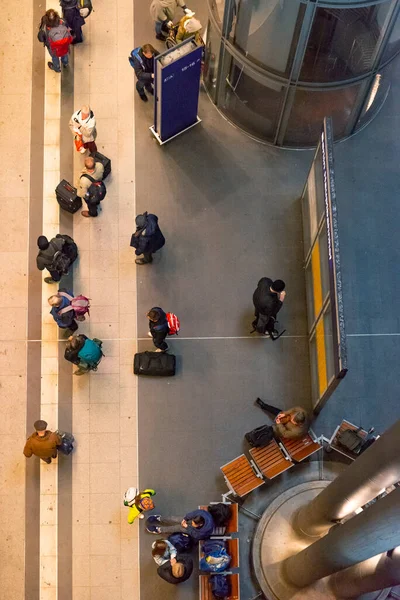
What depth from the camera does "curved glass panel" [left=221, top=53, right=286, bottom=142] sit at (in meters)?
12.9

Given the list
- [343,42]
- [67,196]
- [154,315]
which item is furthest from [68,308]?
[343,42]

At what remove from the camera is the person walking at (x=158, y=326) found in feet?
37.0

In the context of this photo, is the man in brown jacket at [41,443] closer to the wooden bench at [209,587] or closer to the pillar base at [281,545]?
the wooden bench at [209,587]

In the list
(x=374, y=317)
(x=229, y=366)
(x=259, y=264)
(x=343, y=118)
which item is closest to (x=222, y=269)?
(x=259, y=264)

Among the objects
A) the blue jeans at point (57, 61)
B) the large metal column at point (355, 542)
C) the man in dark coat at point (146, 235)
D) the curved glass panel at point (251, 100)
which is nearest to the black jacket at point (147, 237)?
the man in dark coat at point (146, 235)

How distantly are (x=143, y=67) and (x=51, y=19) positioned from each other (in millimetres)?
2031

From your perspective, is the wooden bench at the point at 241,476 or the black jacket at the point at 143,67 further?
the black jacket at the point at 143,67

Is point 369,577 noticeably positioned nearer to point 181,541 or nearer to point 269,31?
point 181,541

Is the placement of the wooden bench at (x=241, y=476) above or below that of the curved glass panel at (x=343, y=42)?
below

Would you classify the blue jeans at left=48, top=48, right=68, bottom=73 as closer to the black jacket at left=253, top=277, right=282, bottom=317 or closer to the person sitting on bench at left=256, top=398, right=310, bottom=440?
the black jacket at left=253, top=277, right=282, bottom=317

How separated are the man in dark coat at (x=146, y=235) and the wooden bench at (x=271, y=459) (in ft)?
13.6

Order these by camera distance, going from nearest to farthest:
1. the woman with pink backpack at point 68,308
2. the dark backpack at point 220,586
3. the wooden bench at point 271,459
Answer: the dark backpack at point 220,586, the wooden bench at point 271,459, the woman with pink backpack at point 68,308

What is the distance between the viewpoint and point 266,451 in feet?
37.9

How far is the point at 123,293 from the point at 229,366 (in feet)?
8.18
